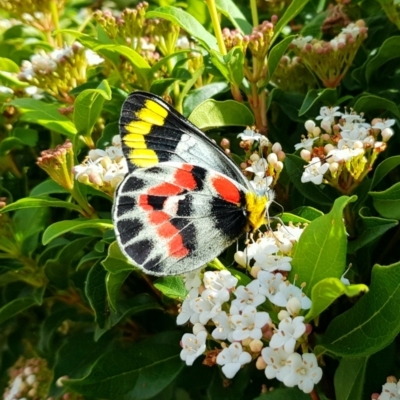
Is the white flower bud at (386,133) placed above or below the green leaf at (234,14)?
below

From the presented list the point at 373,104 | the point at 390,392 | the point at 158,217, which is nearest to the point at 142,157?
the point at 158,217

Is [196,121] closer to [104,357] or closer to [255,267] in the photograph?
[255,267]

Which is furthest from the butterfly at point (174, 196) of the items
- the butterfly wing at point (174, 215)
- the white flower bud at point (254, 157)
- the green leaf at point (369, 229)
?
the green leaf at point (369, 229)

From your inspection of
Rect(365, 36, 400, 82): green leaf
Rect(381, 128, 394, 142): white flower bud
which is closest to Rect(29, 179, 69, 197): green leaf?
Rect(381, 128, 394, 142): white flower bud

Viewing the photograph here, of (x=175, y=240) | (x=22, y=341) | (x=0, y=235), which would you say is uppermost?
(x=175, y=240)

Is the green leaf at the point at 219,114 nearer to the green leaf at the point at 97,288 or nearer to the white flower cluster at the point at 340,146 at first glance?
the white flower cluster at the point at 340,146

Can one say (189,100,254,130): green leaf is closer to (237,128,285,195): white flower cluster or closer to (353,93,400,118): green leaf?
(237,128,285,195): white flower cluster

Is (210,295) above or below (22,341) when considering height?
above

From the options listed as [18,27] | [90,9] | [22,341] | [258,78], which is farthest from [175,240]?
[90,9]
